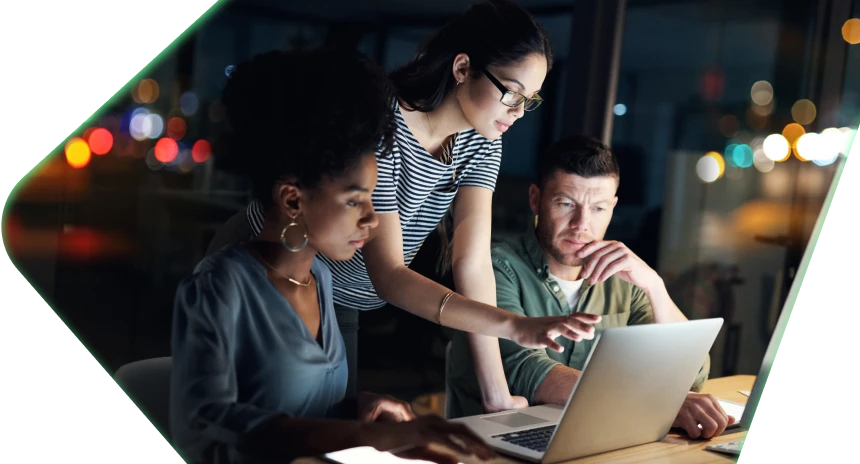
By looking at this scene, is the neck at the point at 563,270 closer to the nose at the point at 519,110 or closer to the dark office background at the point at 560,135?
the dark office background at the point at 560,135

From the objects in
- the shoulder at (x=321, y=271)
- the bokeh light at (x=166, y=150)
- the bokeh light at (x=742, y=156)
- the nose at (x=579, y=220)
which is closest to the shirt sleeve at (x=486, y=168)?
the nose at (x=579, y=220)

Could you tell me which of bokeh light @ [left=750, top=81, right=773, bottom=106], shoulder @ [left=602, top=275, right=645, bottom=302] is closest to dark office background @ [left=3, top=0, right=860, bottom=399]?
bokeh light @ [left=750, top=81, right=773, bottom=106]

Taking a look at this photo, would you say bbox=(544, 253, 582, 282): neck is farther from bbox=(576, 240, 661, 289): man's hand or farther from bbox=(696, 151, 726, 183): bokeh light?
bbox=(696, 151, 726, 183): bokeh light

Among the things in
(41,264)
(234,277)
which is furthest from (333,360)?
(41,264)

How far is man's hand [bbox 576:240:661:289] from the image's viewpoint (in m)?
2.04

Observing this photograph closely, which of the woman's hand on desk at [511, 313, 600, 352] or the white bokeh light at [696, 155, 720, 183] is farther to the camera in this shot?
the white bokeh light at [696, 155, 720, 183]

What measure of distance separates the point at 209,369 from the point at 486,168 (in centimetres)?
66

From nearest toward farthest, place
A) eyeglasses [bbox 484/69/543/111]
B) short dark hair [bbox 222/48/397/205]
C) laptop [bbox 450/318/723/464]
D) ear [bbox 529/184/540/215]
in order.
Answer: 1. short dark hair [bbox 222/48/397/205]
2. laptop [bbox 450/318/723/464]
3. eyeglasses [bbox 484/69/543/111]
4. ear [bbox 529/184/540/215]

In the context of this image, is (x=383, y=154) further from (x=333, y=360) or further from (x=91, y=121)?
(x=91, y=121)

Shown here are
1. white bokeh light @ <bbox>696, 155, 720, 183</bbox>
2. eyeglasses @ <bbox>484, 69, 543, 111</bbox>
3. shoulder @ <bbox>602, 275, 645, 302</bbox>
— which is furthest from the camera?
white bokeh light @ <bbox>696, 155, 720, 183</bbox>

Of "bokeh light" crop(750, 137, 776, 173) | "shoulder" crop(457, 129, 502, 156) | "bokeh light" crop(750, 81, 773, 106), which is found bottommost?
"shoulder" crop(457, 129, 502, 156)

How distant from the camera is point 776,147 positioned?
238 cm

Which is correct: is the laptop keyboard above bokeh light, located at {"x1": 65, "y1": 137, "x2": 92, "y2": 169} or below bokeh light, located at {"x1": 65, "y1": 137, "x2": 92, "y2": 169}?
below

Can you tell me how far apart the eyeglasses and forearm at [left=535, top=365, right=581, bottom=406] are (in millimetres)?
545
